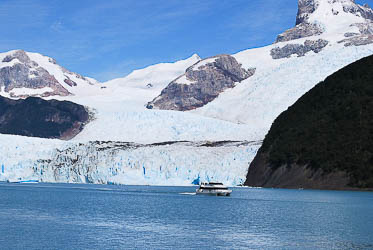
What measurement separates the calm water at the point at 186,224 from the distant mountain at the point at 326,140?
1676 centimetres

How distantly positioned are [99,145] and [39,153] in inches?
676

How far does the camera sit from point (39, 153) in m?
112

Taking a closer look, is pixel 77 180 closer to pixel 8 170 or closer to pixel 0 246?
pixel 8 170

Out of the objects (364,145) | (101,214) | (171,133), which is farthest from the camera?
(171,133)

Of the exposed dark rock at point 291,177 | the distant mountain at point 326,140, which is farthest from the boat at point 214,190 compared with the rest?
the distant mountain at point 326,140

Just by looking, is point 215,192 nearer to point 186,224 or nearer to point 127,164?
point 127,164

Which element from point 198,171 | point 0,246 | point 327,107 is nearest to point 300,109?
point 327,107


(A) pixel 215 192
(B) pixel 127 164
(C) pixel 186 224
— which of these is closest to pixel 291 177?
(A) pixel 215 192

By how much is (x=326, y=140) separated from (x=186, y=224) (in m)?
51.5

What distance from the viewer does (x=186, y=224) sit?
45.9 m

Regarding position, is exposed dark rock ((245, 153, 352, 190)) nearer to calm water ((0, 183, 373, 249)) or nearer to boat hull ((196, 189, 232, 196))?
boat hull ((196, 189, 232, 196))

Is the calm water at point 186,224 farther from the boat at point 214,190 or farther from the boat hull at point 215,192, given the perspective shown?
the boat at point 214,190

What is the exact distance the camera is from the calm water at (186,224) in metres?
35.9

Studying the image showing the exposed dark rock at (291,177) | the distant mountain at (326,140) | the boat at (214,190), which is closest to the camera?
the boat at (214,190)
